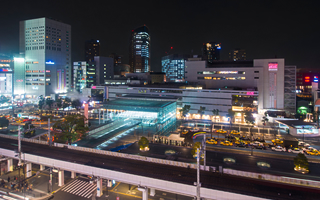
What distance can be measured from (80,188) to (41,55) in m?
111

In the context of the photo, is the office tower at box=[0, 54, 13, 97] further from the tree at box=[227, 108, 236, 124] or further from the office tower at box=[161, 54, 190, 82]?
the tree at box=[227, 108, 236, 124]

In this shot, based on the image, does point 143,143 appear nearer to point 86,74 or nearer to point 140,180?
point 140,180

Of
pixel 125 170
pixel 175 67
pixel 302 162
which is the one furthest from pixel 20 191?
pixel 175 67

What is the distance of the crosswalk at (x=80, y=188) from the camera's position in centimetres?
2600

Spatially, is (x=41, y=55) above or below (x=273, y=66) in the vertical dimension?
above

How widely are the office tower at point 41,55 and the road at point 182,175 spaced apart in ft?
317

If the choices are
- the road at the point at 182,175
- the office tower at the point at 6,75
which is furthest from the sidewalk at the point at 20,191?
the office tower at the point at 6,75

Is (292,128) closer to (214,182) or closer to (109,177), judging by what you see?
(214,182)

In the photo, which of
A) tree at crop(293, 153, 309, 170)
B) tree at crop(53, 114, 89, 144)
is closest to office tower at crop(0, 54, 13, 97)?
tree at crop(53, 114, 89, 144)

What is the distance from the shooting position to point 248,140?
46062 millimetres

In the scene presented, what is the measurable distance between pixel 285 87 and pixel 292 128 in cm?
Answer: 3174

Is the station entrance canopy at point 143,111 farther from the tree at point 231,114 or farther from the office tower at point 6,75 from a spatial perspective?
the office tower at point 6,75

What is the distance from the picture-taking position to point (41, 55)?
113938 millimetres

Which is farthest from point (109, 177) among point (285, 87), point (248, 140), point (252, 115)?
point (285, 87)
